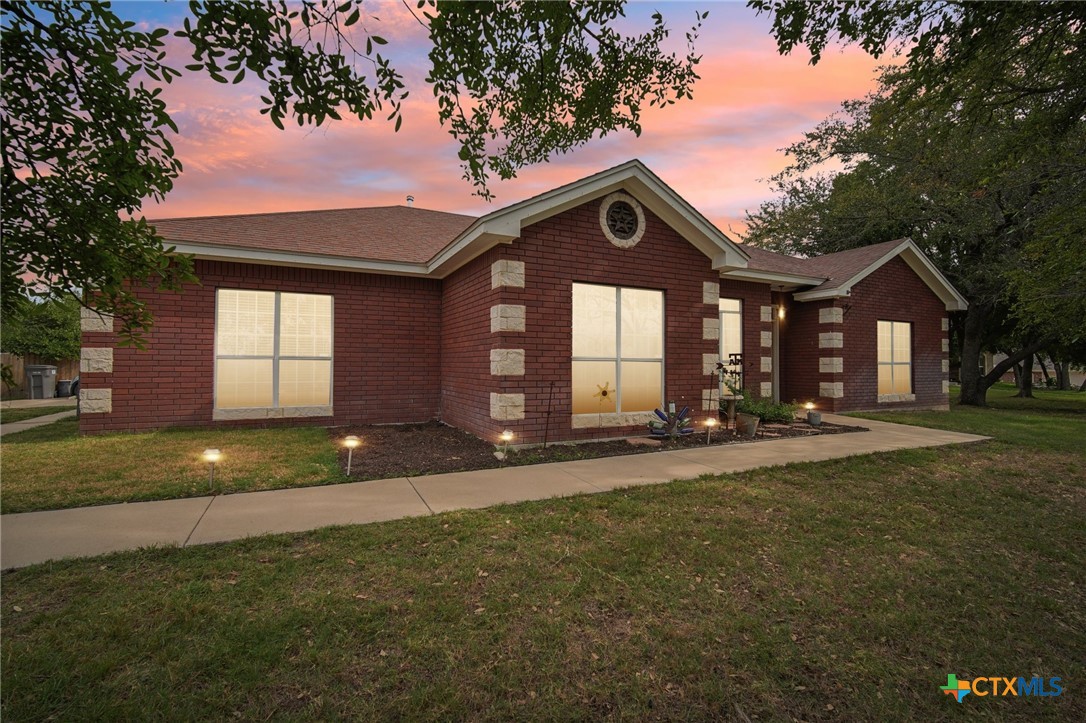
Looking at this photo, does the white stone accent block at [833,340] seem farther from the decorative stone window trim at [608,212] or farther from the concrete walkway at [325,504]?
the decorative stone window trim at [608,212]

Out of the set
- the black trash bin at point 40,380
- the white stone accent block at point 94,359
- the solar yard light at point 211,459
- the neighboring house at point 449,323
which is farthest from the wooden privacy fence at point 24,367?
the solar yard light at point 211,459

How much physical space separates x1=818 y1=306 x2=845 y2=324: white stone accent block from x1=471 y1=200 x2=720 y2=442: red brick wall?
6.07 m

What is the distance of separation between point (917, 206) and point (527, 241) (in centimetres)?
1760

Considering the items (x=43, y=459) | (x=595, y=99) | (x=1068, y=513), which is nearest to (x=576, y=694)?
(x=595, y=99)

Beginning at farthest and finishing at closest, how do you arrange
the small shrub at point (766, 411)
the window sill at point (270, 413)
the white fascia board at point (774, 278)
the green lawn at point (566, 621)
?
the white fascia board at point (774, 278) → the small shrub at point (766, 411) → the window sill at point (270, 413) → the green lawn at point (566, 621)

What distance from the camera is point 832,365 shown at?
516 inches

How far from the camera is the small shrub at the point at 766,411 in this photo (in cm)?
1043

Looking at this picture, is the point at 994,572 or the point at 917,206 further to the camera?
the point at 917,206

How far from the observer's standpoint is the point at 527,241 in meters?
7.91

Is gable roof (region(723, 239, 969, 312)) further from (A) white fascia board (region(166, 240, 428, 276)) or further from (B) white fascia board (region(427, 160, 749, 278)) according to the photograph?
(A) white fascia board (region(166, 240, 428, 276))

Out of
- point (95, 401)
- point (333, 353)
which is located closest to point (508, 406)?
point (333, 353)

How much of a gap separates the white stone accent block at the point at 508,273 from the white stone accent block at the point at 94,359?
24.3 ft

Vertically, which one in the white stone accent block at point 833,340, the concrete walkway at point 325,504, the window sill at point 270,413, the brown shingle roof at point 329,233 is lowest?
the concrete walkway at point 325,504

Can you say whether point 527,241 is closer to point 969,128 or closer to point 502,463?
point 502,463
